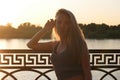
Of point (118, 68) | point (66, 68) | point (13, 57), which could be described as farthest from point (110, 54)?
point (66, 68)

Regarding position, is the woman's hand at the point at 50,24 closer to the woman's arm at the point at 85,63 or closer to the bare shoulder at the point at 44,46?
the bare shoulder at the point at 44,46

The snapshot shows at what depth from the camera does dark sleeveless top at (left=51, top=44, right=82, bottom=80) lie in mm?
2643

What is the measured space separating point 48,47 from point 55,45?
12cm

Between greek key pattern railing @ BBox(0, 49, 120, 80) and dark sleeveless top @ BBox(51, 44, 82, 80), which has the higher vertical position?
dark sleeveless top @ BBox(51, 44, 82, 80)

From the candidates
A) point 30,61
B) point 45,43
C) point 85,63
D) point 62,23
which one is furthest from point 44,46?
point 30,61

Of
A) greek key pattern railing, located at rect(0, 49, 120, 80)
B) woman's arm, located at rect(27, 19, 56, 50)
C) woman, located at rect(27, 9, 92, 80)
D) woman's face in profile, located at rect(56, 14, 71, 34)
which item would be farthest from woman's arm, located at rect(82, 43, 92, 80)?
greek key pattern railing, located at rect(0, 49, 120, 80)

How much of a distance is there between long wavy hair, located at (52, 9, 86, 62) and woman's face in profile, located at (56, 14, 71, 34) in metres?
0.02

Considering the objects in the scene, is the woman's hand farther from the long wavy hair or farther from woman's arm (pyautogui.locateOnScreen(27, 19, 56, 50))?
the long wavy hair

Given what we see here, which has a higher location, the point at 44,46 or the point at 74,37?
the point at 74,37

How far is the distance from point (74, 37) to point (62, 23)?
0.50 ft

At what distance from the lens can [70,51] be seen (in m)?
2.65

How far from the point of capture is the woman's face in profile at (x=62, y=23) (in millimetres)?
2682

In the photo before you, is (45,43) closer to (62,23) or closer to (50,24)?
(50,24)

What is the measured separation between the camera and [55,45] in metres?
2.93
